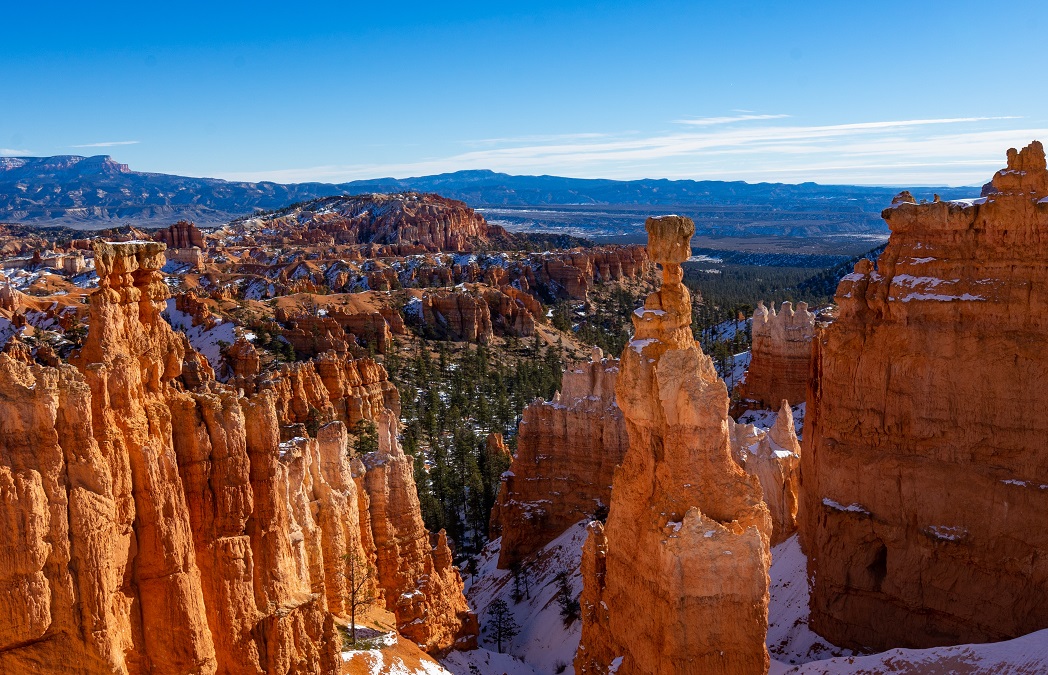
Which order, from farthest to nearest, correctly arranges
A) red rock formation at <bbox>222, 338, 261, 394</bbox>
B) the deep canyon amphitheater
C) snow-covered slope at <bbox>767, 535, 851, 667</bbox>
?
red rock formation at <bbox>222, 338, 261, 394</bbox> → snow-covered slope at <bbox>767, 535, 851, 667</bbox> → the deep canyon amphitheater

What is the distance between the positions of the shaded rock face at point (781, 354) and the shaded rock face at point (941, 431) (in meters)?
20.3

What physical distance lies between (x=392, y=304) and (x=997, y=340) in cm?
6219

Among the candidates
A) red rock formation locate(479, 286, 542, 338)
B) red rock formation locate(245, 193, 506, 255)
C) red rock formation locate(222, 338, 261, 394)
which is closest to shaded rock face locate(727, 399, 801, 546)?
red rock formation locate(222, 338, 261, 394)

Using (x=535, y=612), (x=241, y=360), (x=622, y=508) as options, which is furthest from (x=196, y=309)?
(x=622, y=508)

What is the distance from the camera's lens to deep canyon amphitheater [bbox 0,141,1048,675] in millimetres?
9617

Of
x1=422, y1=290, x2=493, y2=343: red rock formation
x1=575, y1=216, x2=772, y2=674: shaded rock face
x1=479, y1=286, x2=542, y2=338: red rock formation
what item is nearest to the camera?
x1=575, y1=216, x2=772, y2=674: shaded rock face

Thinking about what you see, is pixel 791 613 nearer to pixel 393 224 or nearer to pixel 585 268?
pixel 585 268

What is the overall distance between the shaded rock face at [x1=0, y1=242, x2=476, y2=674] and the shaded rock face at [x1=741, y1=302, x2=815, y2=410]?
27667mm

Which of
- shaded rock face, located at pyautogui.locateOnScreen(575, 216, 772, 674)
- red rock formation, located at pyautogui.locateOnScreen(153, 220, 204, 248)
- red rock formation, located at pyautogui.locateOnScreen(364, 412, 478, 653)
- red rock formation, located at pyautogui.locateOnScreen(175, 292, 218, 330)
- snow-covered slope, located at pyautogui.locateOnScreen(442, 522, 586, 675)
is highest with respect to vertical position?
red rock formation, located at pyautogui.locateOnScreen(153, 220, 204, 248)

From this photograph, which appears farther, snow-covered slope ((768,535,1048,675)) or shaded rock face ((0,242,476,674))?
snow-covered slope ((768,535,1048,675))

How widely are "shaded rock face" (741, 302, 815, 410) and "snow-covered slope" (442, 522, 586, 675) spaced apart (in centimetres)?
1508

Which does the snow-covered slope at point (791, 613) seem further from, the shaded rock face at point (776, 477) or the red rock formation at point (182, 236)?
the red rock formation at point (182, 236)

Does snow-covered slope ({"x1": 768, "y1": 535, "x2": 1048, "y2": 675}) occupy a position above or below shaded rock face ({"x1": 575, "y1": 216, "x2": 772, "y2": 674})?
below

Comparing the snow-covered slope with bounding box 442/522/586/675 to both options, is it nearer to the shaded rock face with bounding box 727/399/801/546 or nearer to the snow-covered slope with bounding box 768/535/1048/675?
the shaded rock face with bounding box 727/399/801/546
